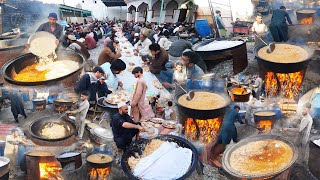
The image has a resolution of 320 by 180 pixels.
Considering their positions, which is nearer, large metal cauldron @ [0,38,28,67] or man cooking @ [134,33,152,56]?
large metal cauldron @ [0,38,28,67]

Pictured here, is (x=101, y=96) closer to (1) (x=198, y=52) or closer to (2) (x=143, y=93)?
(2) (x=143, y=93)

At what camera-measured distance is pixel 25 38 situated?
17.7 ft

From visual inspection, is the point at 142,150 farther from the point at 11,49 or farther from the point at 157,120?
the point at 11,49

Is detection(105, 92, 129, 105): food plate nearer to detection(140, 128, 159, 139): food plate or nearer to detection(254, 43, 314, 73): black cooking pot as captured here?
detection(140, 128, 159, 139): food plate

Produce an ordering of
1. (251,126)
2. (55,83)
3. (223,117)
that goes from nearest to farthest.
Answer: (55,83) < (223,117) < (251,126)

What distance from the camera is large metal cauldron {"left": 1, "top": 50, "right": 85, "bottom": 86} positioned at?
475cm

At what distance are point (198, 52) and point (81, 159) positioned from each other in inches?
94.3

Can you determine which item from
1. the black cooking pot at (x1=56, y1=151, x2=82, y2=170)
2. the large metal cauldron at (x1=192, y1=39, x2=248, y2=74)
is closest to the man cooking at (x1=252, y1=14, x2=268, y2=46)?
the large metal cauldron at (x1=192, y1=39, x2=248, y2=74)

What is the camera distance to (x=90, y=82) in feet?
17.3

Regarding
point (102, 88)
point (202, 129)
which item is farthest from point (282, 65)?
point (102, 88)

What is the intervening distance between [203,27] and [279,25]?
101 cm

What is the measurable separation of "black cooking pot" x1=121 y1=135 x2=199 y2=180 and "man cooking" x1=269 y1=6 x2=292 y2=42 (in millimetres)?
1829

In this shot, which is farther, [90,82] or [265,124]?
[265,124]

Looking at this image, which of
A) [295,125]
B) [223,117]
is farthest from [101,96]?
[295,125]
